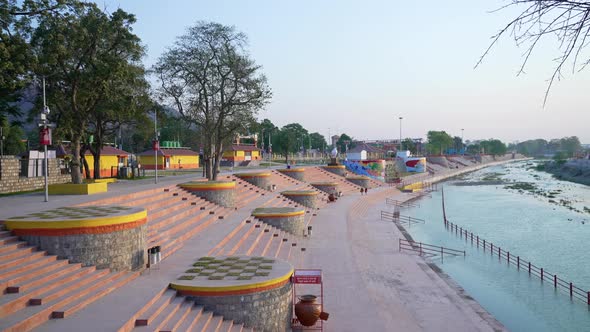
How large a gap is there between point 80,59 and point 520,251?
30.2 metres

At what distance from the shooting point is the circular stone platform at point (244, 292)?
13.0m

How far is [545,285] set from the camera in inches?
926

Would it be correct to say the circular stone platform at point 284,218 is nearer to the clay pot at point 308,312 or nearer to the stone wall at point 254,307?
the clay pot at point 308,312

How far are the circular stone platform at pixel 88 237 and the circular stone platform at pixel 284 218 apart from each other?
13.2m

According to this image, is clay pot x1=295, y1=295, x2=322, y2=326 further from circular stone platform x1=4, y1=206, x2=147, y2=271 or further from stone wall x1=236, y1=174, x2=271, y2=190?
stone wall x1=236, y1=174, x2=271, y2=190

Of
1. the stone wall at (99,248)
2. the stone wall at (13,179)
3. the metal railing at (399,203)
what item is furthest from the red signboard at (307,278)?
the metal railing at (399,203)

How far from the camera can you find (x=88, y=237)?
43.9 feet

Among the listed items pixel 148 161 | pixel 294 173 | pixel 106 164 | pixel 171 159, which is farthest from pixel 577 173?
pixel 106 164

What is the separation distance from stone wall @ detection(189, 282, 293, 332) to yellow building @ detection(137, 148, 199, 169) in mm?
48220

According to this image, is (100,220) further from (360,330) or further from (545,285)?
(545,285)

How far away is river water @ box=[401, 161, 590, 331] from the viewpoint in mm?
19625

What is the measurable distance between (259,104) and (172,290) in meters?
24.7

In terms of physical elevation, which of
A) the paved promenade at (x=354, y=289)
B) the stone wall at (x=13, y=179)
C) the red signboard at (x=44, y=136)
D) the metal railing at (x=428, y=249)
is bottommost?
the metal railing at (x=428, y=249)

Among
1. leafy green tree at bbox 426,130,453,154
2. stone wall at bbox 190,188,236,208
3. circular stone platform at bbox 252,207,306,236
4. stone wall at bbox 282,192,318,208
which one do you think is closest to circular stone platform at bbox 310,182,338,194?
stone wall at bbox 282,192,318,208
